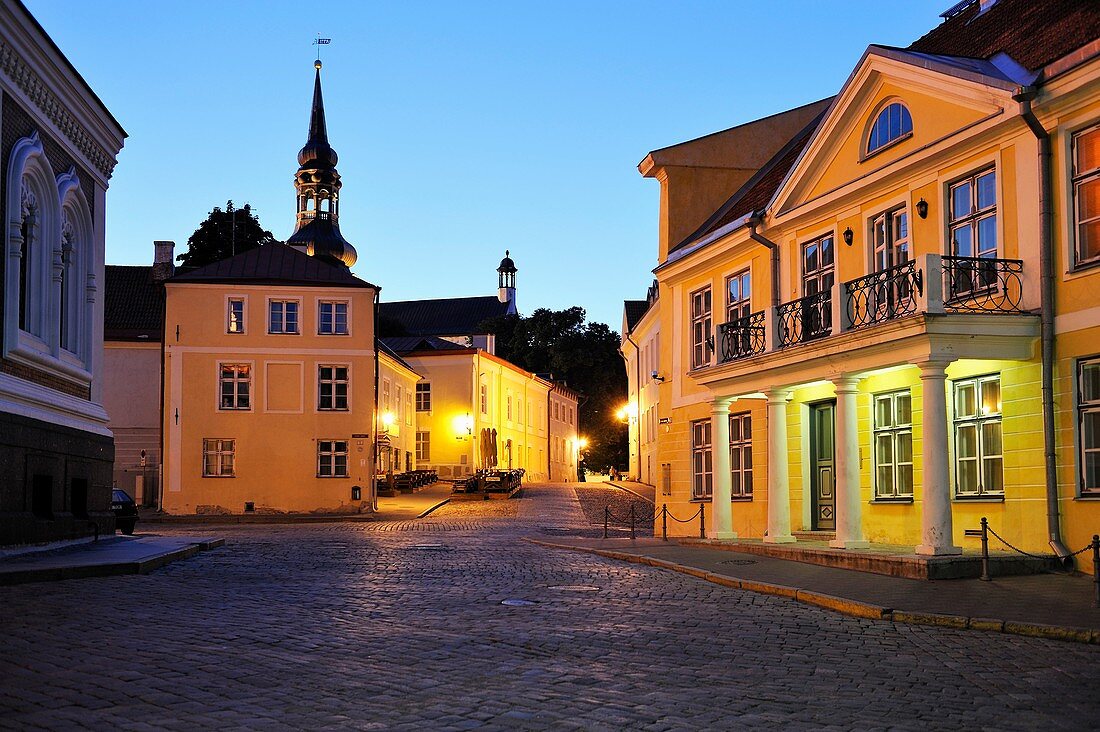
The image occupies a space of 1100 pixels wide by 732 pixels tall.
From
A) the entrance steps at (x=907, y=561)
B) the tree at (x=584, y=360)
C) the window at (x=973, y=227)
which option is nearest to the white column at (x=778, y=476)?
the entrance steps at (x=907, y=561)

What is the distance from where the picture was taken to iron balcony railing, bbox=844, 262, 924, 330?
16.7 m

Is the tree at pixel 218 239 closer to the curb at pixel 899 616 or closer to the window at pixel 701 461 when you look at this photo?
the window at pixel 701 461

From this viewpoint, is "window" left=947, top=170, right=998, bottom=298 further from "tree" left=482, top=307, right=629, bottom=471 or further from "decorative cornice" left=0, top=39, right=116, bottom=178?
"tree" left=482, top=307, right=629, bottom=471

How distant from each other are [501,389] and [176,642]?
192ft

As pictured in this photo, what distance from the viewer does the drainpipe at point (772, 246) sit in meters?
22.7

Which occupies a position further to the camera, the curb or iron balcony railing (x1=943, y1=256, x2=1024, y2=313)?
iron balcony railing (x1=943, y1=256, x2=1024, y2=313)

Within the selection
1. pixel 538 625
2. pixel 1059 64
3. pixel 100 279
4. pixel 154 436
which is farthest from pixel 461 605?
pixel 154 436

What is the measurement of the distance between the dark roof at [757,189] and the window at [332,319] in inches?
759

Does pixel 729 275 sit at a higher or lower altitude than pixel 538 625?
higher

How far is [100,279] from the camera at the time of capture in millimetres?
23766

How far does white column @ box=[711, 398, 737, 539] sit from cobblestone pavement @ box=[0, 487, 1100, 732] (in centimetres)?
710

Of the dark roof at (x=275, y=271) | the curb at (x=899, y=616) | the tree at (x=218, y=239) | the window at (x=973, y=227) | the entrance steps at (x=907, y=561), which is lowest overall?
the curb at (x=899, y=616)

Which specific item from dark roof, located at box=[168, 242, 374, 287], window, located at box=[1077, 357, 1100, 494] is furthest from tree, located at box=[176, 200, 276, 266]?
window, located at box=[1077, 357, 1100, 494]

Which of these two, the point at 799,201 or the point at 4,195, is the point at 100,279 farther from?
the point at 799,201
